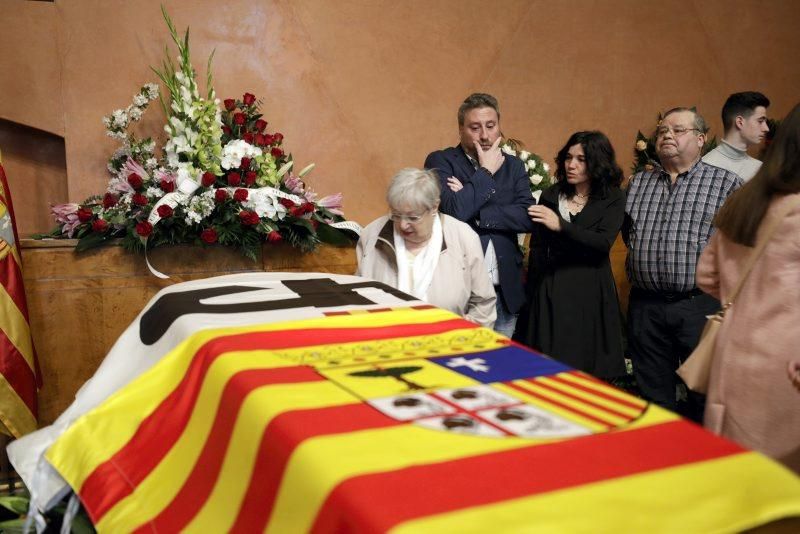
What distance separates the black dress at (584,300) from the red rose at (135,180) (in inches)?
73.7

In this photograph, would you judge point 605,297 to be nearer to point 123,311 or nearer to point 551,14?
point 123,311

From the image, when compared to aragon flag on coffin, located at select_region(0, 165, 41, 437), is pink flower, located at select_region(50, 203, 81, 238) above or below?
above

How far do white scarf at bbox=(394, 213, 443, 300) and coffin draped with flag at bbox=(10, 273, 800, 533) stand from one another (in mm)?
485

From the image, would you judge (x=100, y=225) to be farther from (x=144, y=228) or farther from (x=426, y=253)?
(x=426, y=253)

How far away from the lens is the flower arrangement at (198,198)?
3.36 m

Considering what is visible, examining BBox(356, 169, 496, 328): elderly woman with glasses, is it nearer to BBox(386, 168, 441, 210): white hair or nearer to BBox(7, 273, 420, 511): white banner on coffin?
BBox(386, 168, 441, 210): white hair

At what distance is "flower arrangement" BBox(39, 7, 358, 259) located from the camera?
3361 millimetres

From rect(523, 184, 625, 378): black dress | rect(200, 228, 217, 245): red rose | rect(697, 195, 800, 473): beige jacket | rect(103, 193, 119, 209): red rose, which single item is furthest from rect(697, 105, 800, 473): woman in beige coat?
rect(103, 193, 119, 209): red rose

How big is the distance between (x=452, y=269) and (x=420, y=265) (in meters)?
0.12

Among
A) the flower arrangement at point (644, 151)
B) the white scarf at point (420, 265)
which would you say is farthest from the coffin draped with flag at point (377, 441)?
the flower arrangement at point (644, 151)

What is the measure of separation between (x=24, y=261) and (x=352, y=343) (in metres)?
2.19

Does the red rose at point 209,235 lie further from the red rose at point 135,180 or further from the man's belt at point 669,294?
the man's belt at point 669,294

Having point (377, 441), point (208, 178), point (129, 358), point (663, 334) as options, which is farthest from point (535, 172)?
point (377, 441)

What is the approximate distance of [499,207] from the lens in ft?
10.7
